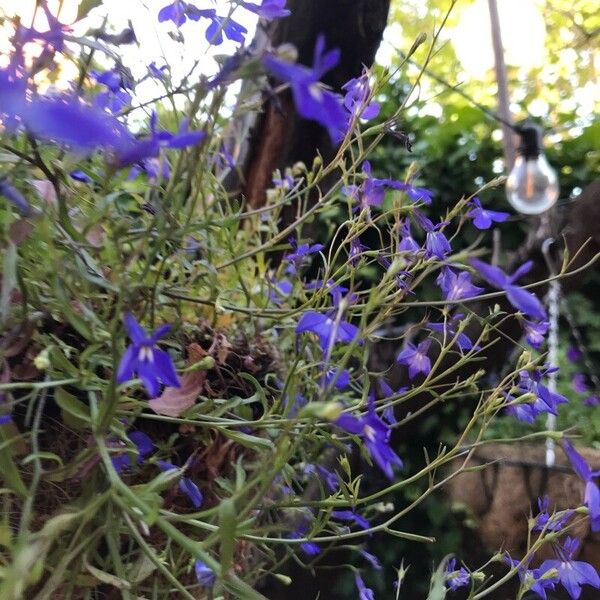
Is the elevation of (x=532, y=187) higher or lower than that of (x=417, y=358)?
higher

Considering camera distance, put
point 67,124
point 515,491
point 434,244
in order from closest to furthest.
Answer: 1. point 67,124
2. point 434,244
3. point 515,491

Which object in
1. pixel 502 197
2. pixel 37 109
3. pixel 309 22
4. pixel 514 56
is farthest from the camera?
pixel 514 56

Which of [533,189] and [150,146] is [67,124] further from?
[533,189]

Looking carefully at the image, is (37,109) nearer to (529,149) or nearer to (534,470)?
(529,149)

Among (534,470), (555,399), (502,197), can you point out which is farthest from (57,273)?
(502,197)

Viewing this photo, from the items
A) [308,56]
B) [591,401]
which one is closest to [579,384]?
[591,401]

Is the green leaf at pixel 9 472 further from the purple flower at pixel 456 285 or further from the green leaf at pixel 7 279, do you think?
the purple flower at pixel 456 285

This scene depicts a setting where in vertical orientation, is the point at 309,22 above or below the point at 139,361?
above

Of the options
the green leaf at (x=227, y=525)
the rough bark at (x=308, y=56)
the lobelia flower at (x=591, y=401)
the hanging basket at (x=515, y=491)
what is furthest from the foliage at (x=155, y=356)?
the lobelia flower at (x=591, y=401)
